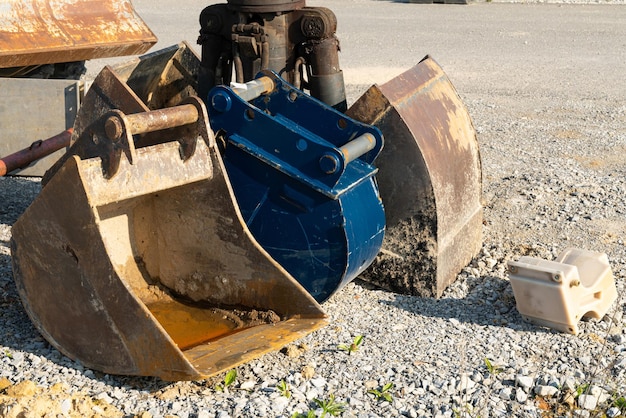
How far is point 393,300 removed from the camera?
179 inches

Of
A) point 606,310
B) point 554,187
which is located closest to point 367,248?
point 606,310

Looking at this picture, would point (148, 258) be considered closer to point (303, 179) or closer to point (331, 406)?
point (303, 179)

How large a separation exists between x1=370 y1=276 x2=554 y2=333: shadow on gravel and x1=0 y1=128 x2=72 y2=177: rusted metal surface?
211 cm

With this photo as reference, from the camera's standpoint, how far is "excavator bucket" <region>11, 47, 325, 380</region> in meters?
3.45

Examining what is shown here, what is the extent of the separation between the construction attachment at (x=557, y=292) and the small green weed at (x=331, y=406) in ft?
3.63

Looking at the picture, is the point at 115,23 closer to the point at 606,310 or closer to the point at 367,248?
the point at 367,248

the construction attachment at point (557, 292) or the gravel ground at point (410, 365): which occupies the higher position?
the construction attachment at point (557, 292)

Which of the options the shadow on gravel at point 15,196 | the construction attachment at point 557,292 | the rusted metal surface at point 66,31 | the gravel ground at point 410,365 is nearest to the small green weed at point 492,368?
the gravel ground at point 410,365

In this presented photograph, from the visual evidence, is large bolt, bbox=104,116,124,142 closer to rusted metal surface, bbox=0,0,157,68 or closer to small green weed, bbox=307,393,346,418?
small green weed, bbox=307,393,346,418

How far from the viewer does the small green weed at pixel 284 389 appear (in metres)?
3.54

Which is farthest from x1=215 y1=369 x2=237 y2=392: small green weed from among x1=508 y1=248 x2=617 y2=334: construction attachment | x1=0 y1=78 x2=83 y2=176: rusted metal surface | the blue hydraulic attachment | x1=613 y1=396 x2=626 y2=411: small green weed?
x1=0 y1=78 x2=83 y2=176: rusted metal surface

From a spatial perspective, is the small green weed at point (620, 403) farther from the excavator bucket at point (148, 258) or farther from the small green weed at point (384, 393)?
the excavator bucket at point (148, 258)

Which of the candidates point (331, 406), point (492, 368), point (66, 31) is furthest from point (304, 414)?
point (66, 31)

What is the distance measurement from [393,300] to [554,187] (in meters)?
2.34
